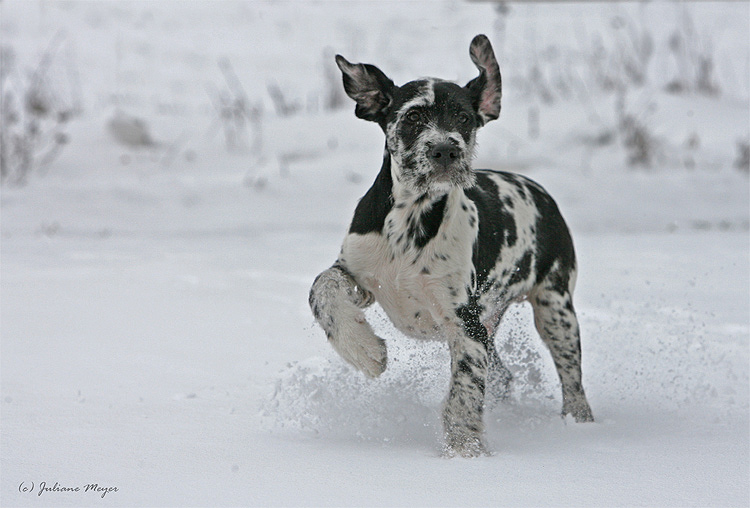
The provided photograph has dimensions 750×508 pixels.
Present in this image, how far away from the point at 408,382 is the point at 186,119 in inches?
345

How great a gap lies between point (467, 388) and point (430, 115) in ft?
3.67

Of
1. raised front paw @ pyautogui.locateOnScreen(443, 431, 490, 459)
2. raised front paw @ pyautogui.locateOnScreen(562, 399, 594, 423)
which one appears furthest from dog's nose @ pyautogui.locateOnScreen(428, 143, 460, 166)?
raised front paw @ pyautogui.locateOnScreen(562, 399, 594, 423)

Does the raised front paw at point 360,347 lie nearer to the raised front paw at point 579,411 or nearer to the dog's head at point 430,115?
the dog's head at point 430,115

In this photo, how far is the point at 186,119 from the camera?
12.4 meters

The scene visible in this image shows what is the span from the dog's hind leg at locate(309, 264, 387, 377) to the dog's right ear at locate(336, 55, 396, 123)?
0.74 metres

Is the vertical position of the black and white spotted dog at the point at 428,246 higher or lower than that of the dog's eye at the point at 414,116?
lower

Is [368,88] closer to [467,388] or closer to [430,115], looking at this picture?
[430,115]

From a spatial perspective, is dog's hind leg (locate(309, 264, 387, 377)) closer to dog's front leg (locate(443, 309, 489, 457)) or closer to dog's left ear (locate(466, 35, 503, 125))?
dog's front leg (locate(443, 309, 489, 457))

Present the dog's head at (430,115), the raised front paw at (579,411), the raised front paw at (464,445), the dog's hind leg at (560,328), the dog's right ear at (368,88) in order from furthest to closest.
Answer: the dog's hind leg at (560,328), the raised front paw at (579,411), the dog's right ear at (368,88), the dog's head at (430,115), the raised front paw at (464,445)

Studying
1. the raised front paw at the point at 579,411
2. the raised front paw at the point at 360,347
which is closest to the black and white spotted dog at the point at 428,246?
the raised front paw at the point at 360,347

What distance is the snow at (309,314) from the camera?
324 centimetres

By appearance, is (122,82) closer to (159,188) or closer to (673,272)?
(159,188)

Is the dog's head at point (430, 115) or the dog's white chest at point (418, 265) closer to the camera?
the dog's head at point (430, 115)

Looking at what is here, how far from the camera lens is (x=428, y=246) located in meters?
3.89
